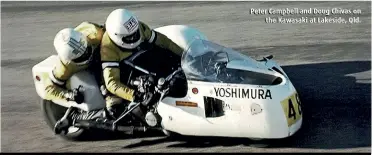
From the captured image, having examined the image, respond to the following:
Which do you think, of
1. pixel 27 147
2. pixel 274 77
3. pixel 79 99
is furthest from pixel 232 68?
pixel 27 147

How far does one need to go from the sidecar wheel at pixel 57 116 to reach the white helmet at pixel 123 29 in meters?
1.11

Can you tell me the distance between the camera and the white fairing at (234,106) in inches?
348

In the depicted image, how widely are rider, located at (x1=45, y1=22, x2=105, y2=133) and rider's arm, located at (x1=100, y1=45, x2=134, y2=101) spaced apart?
212 mm

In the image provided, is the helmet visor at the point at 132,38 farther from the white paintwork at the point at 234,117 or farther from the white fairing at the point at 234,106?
the white paintwork at the point at 234,117

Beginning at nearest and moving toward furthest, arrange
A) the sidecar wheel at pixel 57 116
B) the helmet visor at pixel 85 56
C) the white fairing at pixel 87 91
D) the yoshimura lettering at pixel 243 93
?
the yoshimura lettering at pixel 243 93 < the helmet visor at pixel 85 56 < the white fairing at pixel 87 91 < the sidecar wheel at pixel 57 116

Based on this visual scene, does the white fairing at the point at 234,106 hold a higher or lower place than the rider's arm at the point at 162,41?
lower

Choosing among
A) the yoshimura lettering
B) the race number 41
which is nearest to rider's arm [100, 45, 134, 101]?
the yoshimura lettering

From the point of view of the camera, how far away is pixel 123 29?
9422 mm

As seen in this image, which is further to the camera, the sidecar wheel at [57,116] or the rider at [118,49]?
the sidecar wheel at [57,116]

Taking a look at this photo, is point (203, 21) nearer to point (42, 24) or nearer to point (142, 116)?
point (42, 24)

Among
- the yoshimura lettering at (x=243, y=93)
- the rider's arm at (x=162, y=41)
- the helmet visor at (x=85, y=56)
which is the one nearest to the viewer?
the yoshimura lettering at (x=243, y=93)

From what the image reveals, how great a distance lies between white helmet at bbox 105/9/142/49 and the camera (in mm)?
9430

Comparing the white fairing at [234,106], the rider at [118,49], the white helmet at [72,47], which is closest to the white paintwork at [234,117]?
the white fairing at [234,106]

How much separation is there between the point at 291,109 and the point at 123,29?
80.4 inches
